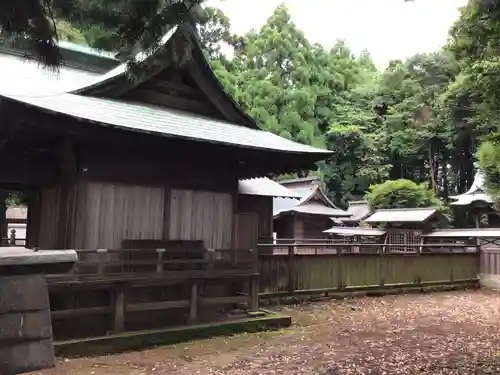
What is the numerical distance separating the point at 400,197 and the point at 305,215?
10.6m

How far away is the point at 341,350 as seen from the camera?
734cm

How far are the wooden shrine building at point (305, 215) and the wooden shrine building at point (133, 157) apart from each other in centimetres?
1536

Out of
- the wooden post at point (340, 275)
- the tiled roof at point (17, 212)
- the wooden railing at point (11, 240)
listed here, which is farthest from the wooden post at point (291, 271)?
the tiled roof at point (17, 212)

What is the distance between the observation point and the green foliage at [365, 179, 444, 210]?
3303 cm

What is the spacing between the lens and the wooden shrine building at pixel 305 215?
25.4m

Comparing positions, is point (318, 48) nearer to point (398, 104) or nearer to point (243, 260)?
point (398, 104)

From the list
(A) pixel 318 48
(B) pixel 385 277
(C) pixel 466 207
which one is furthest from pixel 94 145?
(A) pixel 318 48

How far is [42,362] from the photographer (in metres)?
2.41

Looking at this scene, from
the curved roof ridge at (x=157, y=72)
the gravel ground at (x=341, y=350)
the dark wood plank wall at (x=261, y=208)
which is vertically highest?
the curved roof ridge at (x=157, y=72)

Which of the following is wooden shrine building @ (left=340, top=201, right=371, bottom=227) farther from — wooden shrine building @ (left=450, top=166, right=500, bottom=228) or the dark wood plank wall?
the dark wood plank wall

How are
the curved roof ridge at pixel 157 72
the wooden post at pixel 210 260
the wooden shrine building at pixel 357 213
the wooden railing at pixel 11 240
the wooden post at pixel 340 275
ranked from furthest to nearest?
the wooden shrine building at pixel 357 213, the wooden post at pixel 340 275, the wooden railing at pixel 11 240, the wooden post at pixel 210 260, the curved roof ridge at pixel 157 72

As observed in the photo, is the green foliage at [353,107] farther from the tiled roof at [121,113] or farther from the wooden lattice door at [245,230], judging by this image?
the wooden lattice door at [245,230]

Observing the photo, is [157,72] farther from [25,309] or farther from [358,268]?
[358,268]

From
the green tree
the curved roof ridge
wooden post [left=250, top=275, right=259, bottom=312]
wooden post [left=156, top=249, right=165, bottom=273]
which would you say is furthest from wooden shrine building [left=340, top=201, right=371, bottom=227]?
the green tree
